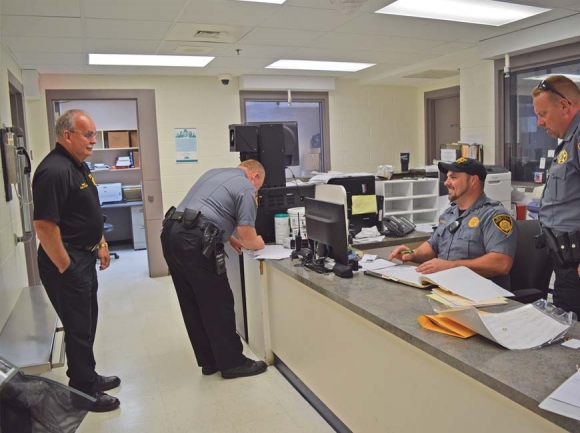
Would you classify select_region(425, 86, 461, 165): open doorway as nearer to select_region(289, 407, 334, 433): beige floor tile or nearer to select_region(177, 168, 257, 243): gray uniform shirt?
select_region(177, 168, 257, 243): gray uniform shirt

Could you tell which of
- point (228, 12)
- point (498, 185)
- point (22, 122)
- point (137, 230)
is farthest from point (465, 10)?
point (137, 230)

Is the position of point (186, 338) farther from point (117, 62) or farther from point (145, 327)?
point (117, 62)

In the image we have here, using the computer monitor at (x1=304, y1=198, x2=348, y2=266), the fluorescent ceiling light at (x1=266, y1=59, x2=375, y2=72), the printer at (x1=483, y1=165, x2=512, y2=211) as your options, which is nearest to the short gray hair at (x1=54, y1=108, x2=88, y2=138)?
the computer monitor at (x1=304, y1=198, x2=348, y2=266)

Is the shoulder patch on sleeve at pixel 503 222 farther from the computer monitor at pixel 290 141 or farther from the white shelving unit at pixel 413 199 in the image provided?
the computer monitor at pixel 290 141

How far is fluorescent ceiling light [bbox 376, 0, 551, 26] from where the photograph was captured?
353 cm

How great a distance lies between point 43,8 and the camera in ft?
10.5

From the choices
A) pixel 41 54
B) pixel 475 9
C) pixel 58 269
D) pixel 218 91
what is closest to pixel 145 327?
pixel 58 269

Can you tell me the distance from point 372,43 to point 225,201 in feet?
8.07

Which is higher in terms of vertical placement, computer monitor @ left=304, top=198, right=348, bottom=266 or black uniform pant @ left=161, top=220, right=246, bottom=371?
computer monitor @ left=304, top=198, right=348, bottom=266

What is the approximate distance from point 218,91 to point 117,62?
1407 mm

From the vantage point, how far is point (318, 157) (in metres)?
6.82

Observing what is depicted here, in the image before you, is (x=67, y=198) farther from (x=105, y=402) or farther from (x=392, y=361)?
(x=392, y=361)

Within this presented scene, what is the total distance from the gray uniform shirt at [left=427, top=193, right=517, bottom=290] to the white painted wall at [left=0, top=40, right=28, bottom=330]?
258 cm

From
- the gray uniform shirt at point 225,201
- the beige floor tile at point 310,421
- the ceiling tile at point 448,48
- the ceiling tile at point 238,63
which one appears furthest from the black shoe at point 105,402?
the ceiling tile at point 448,48
